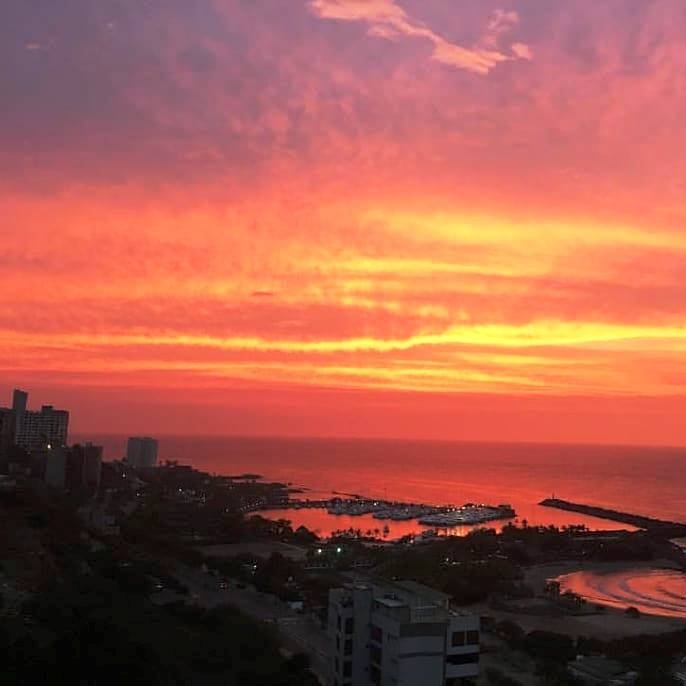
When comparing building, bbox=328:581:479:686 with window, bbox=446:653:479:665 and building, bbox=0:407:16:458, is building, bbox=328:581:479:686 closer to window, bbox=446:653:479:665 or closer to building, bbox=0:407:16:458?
window, bbox=446:653:479:665

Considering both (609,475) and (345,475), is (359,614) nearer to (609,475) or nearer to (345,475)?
→ (345,475)

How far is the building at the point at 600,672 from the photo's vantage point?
8.26 m

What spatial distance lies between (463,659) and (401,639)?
582 mm

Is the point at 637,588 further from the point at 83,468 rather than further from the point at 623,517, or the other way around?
the point at 83,468

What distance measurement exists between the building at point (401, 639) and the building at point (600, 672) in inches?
Result: 96.5

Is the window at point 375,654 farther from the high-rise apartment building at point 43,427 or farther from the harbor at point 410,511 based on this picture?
the high-rise apartment building at point 43,427

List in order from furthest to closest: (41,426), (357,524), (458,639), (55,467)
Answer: (41,426), (357,524), (55,467), (458,639)

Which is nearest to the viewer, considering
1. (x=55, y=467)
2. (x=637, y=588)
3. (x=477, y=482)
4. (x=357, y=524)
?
(x=637, y=588)

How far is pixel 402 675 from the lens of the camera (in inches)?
250

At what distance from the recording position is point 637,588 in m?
16.1

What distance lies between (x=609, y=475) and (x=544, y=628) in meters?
43.7

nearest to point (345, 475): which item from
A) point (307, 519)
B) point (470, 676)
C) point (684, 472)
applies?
point (307, 519)

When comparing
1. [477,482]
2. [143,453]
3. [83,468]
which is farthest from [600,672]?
[477,482]

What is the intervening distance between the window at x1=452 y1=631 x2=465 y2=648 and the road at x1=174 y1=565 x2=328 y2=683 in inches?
95.0
